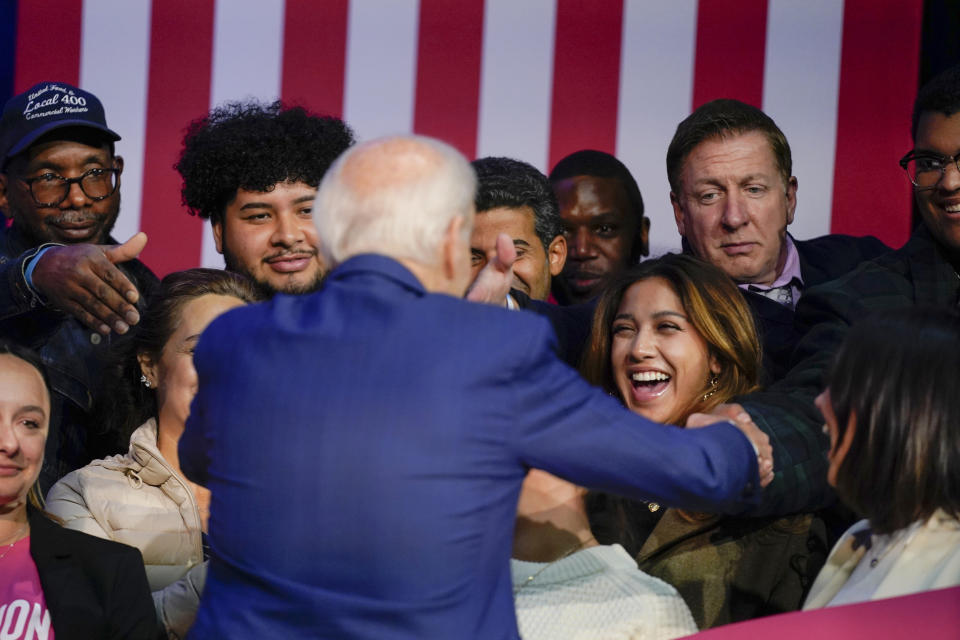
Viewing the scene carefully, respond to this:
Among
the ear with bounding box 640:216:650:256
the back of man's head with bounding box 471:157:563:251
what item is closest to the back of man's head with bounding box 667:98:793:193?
the back of man's head with bounding box 471:157:563:251

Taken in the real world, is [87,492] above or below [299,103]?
below

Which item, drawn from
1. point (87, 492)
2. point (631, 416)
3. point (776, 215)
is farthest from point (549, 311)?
point (631, 416)

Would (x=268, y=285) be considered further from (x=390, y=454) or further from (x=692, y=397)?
(x=390, y=454)

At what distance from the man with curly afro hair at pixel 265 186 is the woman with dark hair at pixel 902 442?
5.41 feet

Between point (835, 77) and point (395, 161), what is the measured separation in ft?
9.35

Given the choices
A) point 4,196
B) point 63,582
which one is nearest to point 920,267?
point 63,582

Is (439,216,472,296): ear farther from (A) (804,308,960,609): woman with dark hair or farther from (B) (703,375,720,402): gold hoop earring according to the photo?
(B) (703,375,720,402): gold hoop earring

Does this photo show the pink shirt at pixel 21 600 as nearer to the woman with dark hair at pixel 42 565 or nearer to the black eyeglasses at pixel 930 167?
the woman with dark hair at pixel 42 565

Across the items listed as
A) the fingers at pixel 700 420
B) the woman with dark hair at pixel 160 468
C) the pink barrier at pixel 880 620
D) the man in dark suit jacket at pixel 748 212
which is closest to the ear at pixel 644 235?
the man in dark suit jacket at pixel 748 212

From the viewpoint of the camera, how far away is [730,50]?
425cm

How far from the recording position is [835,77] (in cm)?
420

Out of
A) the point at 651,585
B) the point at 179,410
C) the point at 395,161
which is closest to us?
the point at 395,161

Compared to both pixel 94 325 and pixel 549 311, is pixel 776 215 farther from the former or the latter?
pixel 94 325

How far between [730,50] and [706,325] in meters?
1.78
